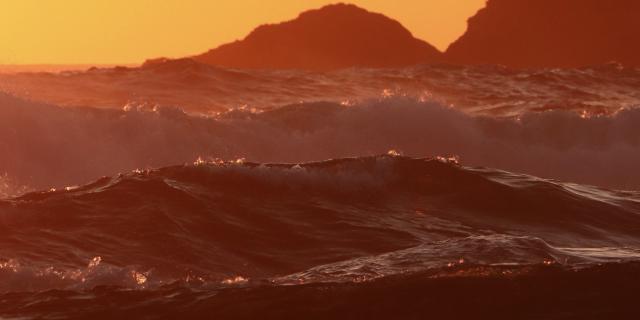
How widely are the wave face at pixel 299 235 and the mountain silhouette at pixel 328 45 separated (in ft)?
384

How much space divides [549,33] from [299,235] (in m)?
122

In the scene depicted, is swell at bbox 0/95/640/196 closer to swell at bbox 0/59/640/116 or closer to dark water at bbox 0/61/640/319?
dark water at bbox 0/61/640/319

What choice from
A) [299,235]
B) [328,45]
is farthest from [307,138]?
[328,45]

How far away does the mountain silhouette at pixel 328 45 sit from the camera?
134 metres

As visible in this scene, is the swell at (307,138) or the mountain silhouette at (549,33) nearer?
the swell at (307,138)

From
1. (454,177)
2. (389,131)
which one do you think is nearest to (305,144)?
(389,131)

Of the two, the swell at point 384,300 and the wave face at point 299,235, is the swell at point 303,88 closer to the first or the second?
the wave face at point 299,235

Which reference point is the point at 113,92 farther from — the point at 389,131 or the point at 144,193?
the point at 144,193

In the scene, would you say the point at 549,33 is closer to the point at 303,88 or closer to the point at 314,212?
the point at 303,88

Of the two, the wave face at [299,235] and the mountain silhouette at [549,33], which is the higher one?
the mountain silhouette at [549,33]

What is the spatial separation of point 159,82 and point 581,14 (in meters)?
105

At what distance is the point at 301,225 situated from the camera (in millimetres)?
11812

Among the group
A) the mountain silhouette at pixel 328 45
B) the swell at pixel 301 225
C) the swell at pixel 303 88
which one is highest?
the mountain silhouette at pixel 328 45

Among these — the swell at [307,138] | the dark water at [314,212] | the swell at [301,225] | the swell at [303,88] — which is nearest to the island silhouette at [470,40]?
the swell at [303,88]
